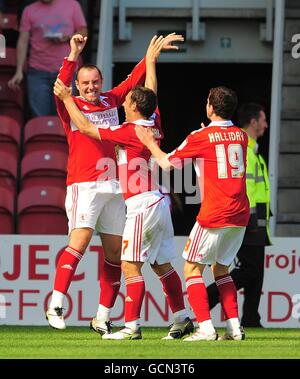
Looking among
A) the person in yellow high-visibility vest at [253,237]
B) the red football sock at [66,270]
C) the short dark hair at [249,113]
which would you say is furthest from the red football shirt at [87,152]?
the short dark hair at [249,113]

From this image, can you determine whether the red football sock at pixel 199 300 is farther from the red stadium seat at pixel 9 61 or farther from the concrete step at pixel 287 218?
the red stadium seat at pixel 9 61

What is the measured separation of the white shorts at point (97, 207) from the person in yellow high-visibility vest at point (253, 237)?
183 centimetres

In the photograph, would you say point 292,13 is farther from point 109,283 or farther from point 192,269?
point 192,269

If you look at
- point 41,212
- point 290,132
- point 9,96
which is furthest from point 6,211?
point 290,132

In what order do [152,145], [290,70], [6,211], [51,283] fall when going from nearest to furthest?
[152,145] < [51,283] < [6,211] < [290,70]

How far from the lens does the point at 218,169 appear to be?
10.3 meters

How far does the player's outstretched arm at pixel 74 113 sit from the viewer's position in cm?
1038

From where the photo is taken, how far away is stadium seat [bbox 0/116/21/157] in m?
14.9

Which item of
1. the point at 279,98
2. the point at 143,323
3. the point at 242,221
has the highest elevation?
the point at 279,98

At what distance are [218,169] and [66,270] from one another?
1.28 m

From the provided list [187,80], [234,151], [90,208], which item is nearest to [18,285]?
[90,208]

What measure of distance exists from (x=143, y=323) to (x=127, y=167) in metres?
2.92

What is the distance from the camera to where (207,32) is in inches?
630

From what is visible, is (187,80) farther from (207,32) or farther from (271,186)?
(271,186)
